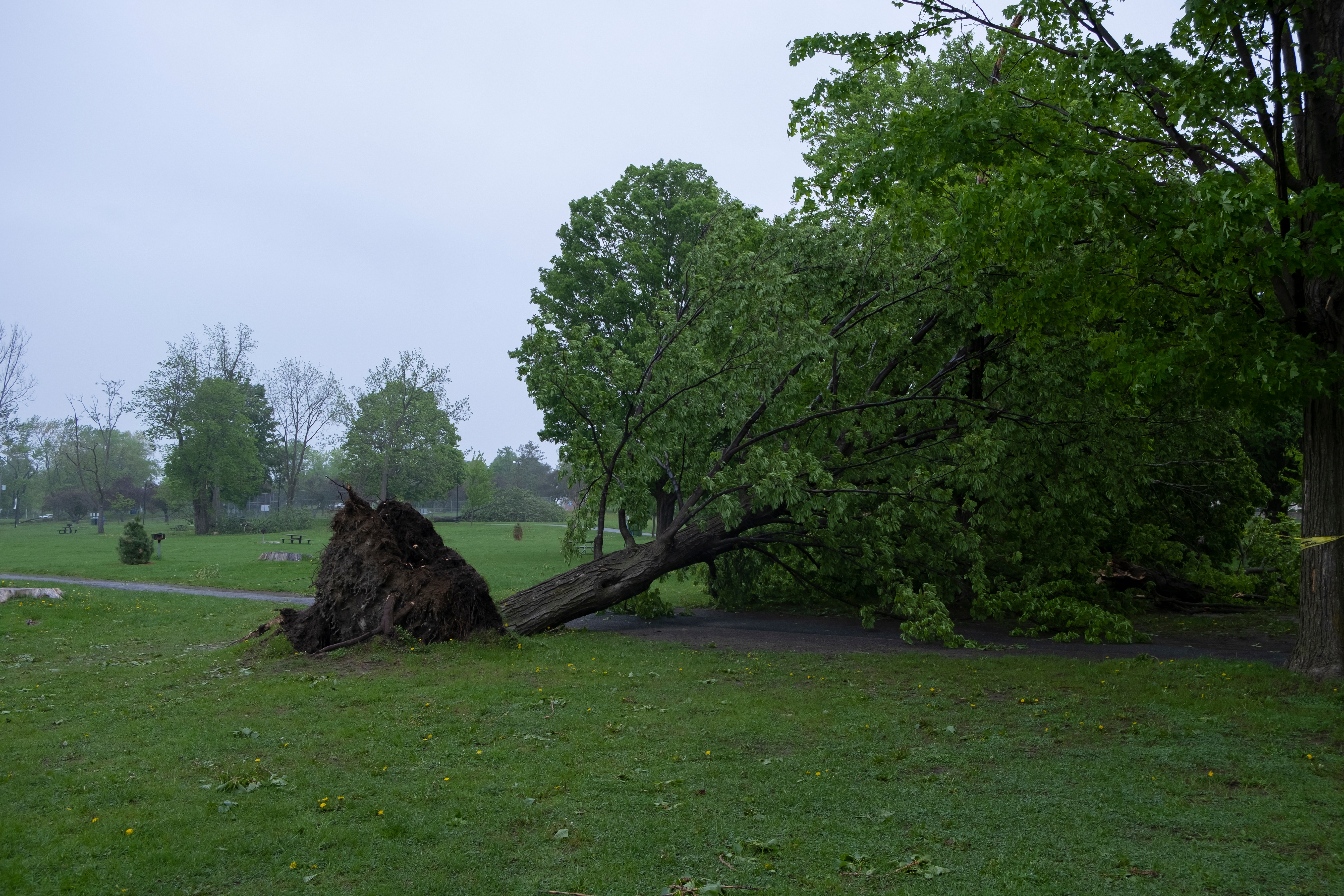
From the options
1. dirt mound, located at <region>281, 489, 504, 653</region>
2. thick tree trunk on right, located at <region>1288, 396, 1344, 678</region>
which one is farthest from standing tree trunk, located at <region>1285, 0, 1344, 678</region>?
dirt mound, located at <region>281, 489, 504, 653</region>

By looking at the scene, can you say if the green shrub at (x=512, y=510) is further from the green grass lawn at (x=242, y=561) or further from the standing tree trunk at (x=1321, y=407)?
the standing tree trunk at (x=1321, y=407)

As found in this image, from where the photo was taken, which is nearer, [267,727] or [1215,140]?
[267,727]

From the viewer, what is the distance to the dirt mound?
1194 cm

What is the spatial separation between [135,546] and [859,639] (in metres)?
25.3

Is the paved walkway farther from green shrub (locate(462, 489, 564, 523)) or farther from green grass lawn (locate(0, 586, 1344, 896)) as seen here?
green shrub (locate(462, 489, 564, 523))

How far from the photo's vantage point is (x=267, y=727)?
7734 mm

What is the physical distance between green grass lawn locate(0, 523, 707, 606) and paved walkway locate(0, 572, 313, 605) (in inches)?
16.4

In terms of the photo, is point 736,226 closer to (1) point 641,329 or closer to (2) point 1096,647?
(1) point 641,329

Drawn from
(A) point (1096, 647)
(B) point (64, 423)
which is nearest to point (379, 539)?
(A) point (1096, 647)

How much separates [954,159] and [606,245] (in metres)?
25.3

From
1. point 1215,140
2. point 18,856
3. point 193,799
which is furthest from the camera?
point 1215,140

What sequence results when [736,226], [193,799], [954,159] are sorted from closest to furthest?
1. [193,799]
2. [954,159]
3. [736,226]

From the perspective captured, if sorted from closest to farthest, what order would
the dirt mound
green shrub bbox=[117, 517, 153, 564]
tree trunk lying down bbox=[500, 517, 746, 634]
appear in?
the dirt mound
tree trunk lying down bbox=[500, 517, 746, 634]
green shrub bbox=[117, 517, 153, 564]

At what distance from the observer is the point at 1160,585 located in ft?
55.0
